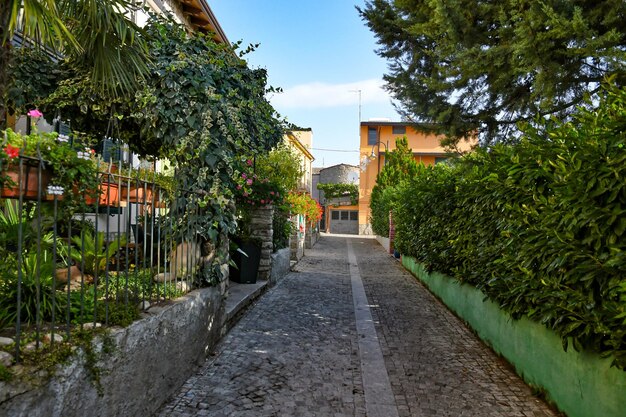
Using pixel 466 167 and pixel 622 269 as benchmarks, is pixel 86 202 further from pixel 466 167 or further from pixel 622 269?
pixel 466 167

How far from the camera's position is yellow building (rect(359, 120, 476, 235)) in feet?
123

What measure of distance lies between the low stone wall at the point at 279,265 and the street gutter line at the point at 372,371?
243 centimetres

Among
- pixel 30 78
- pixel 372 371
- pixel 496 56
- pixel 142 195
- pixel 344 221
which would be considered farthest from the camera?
pixel 344 221

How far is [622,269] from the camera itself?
2.43m

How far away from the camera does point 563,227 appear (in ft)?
10.0

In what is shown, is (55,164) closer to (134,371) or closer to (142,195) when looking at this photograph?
(134,371)

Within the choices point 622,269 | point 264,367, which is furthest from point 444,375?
point 622,269

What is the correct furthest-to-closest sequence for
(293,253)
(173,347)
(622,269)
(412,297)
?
(293,253) < (412,297) < (173,347) < (622,269)

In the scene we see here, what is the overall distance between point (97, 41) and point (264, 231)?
4.97 metres

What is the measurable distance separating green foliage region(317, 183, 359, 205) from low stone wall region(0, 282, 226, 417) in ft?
125

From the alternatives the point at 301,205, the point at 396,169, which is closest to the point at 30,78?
the point at 301,205

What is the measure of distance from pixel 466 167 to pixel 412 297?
115 inches

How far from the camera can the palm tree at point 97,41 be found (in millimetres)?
3598

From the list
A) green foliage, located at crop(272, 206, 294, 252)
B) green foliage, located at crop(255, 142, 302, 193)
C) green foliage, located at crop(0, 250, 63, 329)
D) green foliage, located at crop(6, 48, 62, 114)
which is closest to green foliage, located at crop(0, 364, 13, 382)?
green foliage, located at crop(0, 250, 63, 329)
